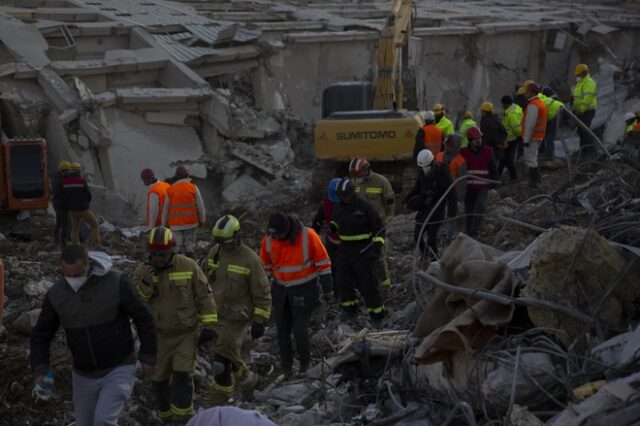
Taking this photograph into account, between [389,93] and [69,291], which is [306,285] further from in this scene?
[389,93]

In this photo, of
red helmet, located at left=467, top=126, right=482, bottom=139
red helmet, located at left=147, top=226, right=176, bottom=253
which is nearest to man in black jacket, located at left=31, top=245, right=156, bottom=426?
red helmet, located at left=147, top=226, right=176, bottom=253

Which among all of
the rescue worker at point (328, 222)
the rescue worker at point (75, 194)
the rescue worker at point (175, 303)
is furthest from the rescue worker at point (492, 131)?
the rescue worker at point (175, 303)

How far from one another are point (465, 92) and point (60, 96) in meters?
10.8

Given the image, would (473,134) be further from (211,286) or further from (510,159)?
(211,286)

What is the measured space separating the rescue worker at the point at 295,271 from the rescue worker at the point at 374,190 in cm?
172

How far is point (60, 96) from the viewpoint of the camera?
15.9 metres

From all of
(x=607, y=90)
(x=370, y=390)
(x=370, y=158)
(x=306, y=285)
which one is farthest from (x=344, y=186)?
(x=607, y=90)

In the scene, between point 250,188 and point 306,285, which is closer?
point 306,285

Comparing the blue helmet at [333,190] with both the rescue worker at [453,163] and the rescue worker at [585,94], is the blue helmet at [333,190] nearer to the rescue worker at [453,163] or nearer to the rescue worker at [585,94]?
the rescue worker at [453,163]

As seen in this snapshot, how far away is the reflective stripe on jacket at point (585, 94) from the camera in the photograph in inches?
594

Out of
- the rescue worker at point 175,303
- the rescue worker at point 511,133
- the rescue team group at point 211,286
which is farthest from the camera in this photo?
the rescue worker at point 511,133

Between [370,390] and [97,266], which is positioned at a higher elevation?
[97,266]

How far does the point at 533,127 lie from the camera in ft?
44.6

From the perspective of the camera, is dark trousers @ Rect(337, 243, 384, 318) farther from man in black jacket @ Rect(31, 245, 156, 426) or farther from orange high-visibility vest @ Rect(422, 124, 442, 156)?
orange high-visibility vest @ Rect(422, 124, 442, 156)
